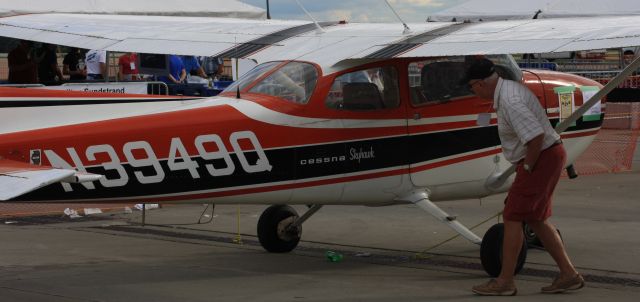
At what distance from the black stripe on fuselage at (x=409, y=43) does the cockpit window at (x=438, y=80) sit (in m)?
0.23

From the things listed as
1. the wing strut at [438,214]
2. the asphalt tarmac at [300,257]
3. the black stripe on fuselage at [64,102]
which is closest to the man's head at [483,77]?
the wing strut at [438,214]

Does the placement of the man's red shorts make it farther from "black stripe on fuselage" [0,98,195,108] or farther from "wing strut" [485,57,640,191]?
"black stripe on fuselage" [0,98,195,108]

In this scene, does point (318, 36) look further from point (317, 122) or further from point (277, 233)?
point (277, 233)

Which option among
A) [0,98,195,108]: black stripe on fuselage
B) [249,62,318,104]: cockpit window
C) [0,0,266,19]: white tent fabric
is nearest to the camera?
[0,98,195,108]: black stripe on fuselage

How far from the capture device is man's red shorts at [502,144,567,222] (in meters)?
7.86

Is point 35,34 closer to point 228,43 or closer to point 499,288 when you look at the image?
point 228,43

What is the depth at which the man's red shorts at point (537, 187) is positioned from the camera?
25.8 ft

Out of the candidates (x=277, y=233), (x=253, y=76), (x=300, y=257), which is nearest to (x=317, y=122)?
(x=253, y=76)

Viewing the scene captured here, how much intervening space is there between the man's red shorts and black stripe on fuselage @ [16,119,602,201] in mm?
1296

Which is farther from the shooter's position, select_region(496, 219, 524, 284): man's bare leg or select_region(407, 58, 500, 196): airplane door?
select_region(407, 58, 500, 196): airplane door

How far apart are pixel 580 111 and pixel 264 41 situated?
114 inches

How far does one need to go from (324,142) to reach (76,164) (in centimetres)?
200

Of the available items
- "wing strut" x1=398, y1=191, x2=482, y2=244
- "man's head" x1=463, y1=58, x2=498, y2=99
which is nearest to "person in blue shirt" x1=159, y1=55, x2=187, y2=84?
"wing strut" x1=398, y1=191, x2=482, y2=244

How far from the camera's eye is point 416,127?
9062mm
